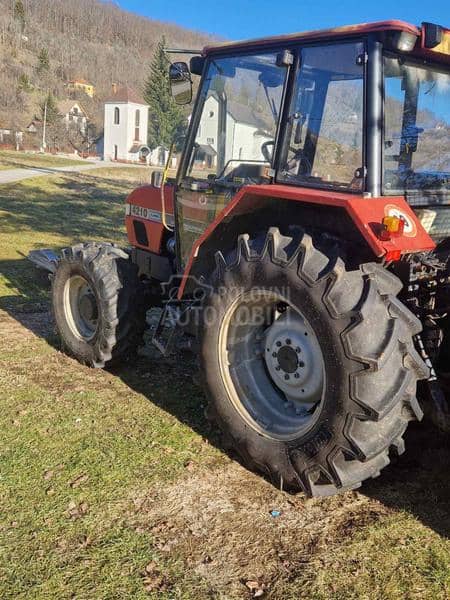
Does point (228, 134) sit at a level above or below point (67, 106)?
below

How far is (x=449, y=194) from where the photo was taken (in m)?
Result: 3.57

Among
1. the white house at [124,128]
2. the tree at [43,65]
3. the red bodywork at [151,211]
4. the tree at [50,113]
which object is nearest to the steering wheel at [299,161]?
the red bodywork at [151,211]

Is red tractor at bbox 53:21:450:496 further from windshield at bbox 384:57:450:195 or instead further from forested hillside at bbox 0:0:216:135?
forested hillside at bbox 0:0:216:135

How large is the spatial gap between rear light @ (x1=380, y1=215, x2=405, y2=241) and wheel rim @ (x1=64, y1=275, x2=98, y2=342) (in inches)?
112

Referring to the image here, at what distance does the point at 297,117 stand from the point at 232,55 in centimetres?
81

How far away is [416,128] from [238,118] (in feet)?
3.98

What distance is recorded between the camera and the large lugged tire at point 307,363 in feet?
9.20

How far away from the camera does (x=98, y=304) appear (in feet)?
15.6

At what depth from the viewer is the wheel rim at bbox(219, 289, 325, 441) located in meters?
3.32

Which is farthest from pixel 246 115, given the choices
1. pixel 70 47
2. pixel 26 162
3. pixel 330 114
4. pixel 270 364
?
pixel 70 47

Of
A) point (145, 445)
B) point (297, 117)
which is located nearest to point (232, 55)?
point (297, 117)

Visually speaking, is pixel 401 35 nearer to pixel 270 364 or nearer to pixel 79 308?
pixel 270 364

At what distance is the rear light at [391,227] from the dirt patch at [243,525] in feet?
4.85

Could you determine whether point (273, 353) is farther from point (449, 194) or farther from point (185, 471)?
point (449, 194)
